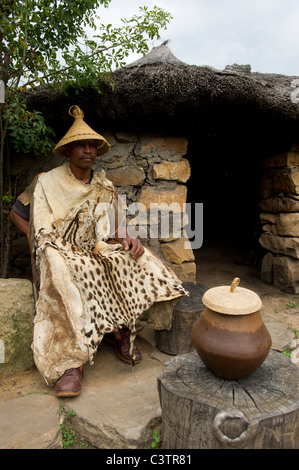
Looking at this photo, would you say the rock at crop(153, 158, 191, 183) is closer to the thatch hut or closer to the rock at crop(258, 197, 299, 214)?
the thatch hut

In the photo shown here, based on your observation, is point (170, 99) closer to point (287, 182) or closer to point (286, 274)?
point (287, 182)

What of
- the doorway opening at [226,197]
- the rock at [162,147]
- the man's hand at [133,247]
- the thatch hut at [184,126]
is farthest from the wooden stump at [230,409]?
the doorway opening at [226,197]

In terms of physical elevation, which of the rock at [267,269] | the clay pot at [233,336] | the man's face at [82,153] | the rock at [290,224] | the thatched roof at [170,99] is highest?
the thatched roof at [170,99]

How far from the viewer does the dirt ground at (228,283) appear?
7.48ft

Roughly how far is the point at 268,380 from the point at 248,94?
2.45 meters

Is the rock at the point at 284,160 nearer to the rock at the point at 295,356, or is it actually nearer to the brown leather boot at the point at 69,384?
the rock at the point at 295,356

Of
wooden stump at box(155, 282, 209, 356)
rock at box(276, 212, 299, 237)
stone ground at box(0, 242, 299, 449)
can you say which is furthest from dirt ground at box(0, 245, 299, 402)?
wooden stump at box(155, 282, 209, 356)

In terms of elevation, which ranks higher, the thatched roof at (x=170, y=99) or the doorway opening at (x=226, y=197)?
the thatched roof at (x=170, y=99)

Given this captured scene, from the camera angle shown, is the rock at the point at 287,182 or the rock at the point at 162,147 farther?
the rock at the point at 287,182

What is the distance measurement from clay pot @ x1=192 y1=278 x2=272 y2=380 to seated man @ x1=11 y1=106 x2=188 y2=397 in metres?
0.84

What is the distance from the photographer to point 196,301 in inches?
110

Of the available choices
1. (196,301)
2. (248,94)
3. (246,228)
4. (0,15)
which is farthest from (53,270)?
(246,228)

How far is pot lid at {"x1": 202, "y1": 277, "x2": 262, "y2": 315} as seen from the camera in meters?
1.61

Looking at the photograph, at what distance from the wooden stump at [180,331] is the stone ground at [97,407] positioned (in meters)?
0.09
